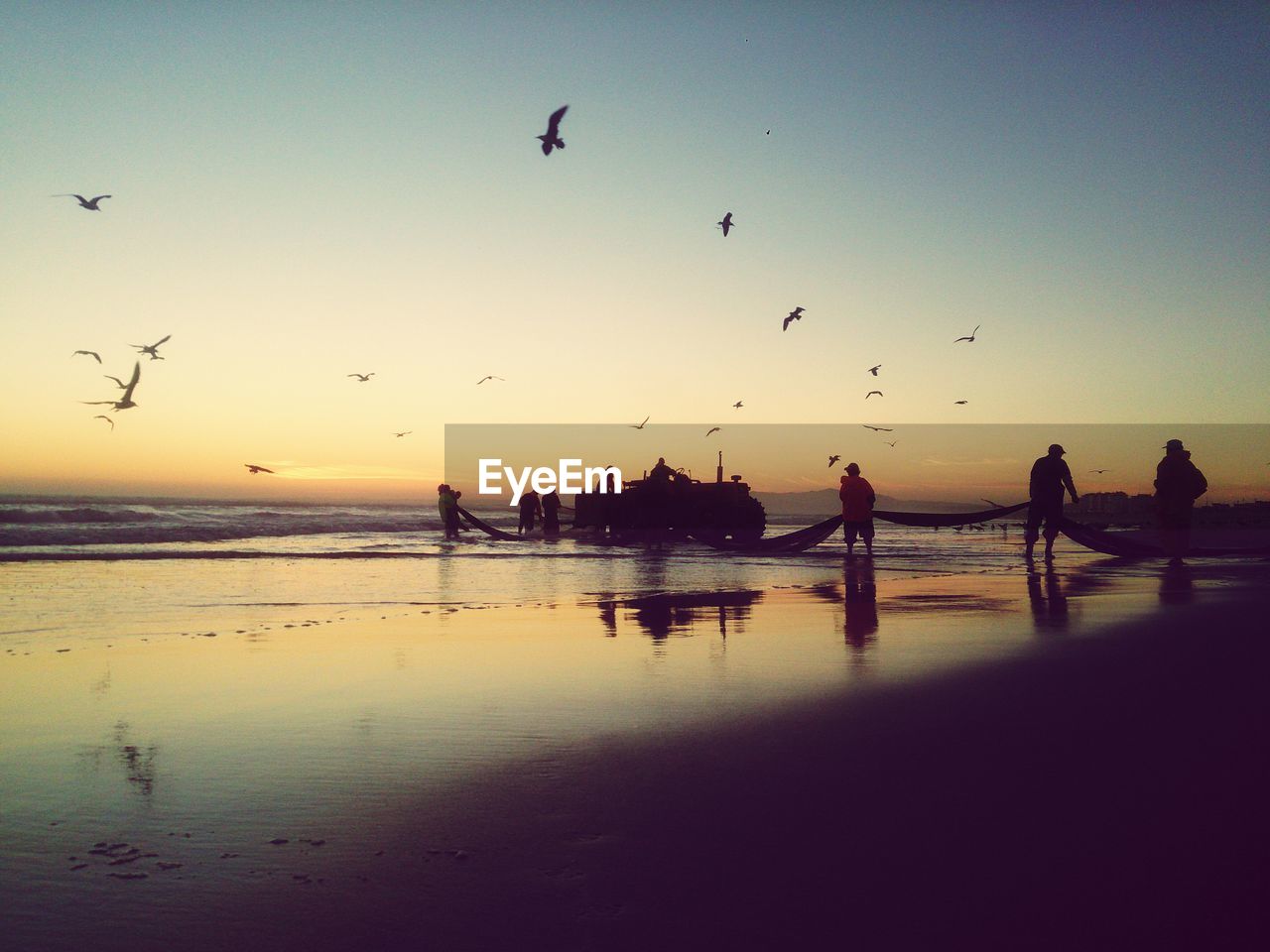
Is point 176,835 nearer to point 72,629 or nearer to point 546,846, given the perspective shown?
point 546,846

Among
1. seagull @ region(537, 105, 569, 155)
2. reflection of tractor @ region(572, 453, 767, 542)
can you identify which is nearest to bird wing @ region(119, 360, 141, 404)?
seagull @ region(537, 105, 569, 155)

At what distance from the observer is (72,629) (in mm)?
9148

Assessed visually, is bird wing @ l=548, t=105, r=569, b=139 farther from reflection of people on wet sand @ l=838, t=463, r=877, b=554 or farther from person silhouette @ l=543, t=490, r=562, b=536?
person silhouette @ l=543, t=490, r=562, b=536

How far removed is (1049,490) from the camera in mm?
18719

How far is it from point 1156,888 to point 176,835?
3.20 m

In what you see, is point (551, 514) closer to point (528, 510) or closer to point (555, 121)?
point (528, 510)

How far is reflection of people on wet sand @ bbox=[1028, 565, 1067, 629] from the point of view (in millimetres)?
9078

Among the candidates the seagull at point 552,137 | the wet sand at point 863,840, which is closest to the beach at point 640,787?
the wet sand at point 863,840

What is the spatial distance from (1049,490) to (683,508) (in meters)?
15.3

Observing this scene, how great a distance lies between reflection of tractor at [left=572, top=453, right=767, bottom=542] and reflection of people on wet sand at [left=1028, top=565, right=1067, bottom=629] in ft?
55.6

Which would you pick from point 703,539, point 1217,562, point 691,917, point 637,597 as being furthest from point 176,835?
point 703,539

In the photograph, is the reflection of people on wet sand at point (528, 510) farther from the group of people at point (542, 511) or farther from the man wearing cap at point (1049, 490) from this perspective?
the man wearing cap at point (1049, 490)

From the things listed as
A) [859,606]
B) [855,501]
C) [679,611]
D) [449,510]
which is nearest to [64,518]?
[449,510]

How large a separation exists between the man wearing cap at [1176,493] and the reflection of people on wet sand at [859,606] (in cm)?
574
